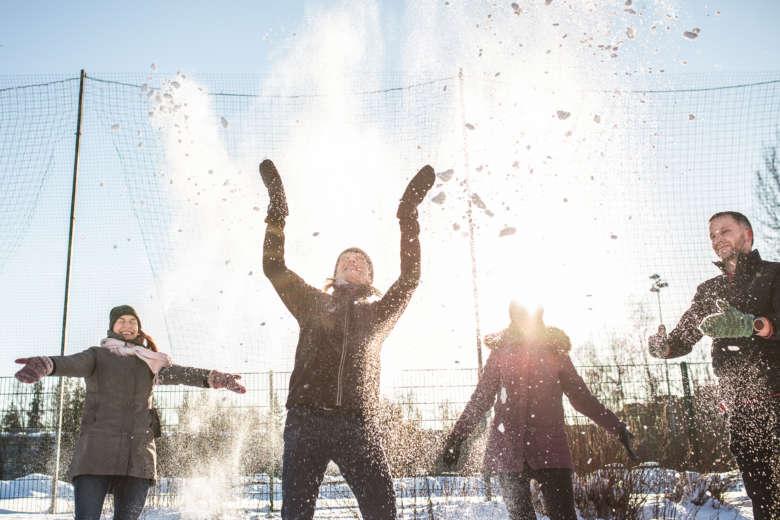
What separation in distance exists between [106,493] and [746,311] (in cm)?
360

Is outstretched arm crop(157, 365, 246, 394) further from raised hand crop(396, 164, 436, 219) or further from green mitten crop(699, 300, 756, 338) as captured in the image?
green mitten crop(699, 300, 756, 338)

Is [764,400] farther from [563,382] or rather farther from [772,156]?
[772,156]

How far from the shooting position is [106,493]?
3438 mm

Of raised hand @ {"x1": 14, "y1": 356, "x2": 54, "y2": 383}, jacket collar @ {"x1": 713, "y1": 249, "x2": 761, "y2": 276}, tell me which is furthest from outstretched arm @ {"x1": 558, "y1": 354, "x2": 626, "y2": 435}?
raised hand @ {"x1": 14, "y1": 356, "x2": 54, "y2": 383}

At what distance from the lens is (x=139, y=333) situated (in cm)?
388

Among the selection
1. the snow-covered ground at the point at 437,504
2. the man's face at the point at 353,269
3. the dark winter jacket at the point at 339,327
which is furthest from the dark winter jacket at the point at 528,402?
the snow-covered ground at the point at 437,504

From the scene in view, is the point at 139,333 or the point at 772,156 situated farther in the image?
the point at 772,156

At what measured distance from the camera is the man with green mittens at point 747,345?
10.0 ft

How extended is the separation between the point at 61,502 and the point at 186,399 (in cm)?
201

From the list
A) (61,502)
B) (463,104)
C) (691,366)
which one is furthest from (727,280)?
(61,502)

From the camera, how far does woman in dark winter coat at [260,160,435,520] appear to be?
2520 millimetres

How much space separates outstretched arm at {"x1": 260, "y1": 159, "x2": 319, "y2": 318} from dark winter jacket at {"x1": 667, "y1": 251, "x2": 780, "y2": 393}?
86.1 inches

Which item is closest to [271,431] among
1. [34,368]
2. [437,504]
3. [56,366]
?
[437,504]

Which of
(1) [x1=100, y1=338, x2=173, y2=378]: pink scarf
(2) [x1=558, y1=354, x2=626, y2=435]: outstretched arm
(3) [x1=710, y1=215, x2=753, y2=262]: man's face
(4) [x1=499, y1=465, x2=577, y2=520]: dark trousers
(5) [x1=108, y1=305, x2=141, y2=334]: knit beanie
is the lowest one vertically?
(4) [x1=499, y1=465, x2=577, y2=520]: dark trousers
